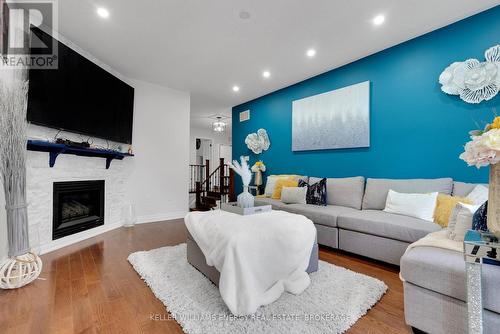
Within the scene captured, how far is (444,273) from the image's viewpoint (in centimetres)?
128

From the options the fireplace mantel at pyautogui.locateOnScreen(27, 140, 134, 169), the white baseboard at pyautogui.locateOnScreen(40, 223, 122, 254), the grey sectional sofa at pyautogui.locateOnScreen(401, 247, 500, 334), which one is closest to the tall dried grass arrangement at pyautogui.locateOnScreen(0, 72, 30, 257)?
the fireplace mantel at pyautogui.locateOnScreen(27, 140, 134, 169)

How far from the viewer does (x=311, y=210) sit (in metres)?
3.10

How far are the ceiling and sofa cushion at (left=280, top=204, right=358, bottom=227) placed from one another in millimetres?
2243

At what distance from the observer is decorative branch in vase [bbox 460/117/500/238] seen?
3.24ft

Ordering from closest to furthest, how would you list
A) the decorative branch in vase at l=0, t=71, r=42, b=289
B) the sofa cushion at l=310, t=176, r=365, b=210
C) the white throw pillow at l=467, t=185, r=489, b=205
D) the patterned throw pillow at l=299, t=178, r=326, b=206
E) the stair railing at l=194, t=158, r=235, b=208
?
1. the decorative branch in vase at l=0, t=71, r=42, b=289
2. the white throw pillow at l=467, t=185, r=489, b=205
3. the sofa cushion at l=310, t=176, r=365, b=210
4. the patterned throw pillow at l=299, t=178, r=326, b=206
5. the stair railing at l=194, t=158, r=235, b=208

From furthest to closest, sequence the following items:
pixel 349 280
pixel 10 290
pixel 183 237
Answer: pixel 183 237 → pixel 349 280 → pixel 10 290

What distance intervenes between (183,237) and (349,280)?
92.6 inches

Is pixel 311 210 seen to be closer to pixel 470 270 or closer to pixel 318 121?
pixel 318 121

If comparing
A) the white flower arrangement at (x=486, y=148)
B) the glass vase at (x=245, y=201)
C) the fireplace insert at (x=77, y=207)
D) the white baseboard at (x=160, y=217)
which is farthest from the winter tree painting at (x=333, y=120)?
the fireplace insert at (x=77, y=207)

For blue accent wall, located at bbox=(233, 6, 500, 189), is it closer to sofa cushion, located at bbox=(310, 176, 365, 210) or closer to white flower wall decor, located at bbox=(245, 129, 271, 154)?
sofa cushion, located at bbox=(310, 176, 365, 210)

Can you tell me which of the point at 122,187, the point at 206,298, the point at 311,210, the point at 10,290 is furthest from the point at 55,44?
the point at 311,210

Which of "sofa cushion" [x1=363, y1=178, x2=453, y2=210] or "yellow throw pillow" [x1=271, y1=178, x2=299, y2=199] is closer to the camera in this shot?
"sofa cushion" [x1=363, y1=178, x2=453, y2=210]

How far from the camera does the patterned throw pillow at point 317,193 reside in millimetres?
3381

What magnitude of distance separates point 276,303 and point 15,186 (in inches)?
95.4
